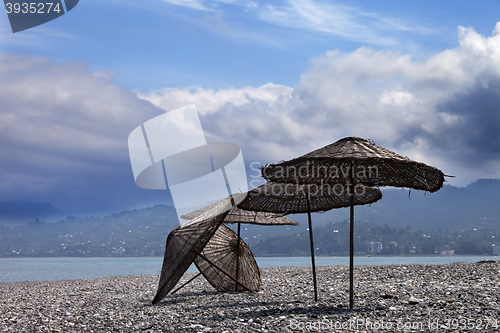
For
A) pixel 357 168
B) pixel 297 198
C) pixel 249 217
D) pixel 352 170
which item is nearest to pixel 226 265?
pixel 249 217

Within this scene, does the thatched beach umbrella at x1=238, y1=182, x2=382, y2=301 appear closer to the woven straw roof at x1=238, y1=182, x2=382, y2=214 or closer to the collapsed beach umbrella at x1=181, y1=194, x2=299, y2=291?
the woven straw roof at x1=238, y1=182, x2=382, y2=214

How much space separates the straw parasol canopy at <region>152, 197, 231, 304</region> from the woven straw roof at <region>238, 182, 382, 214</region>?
122 centimetres

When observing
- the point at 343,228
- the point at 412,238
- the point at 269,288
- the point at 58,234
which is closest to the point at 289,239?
the point at 343,228

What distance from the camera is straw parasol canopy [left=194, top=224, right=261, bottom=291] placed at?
10.4m

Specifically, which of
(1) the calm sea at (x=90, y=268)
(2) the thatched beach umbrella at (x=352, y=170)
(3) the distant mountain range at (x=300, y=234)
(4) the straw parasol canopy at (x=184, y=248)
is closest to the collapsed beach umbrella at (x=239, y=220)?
(4) the straw parasol canopy at (x=184, y=248)

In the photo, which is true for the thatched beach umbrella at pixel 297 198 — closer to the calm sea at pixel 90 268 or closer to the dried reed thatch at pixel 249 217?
the dried reed thatch at pixel 249 217

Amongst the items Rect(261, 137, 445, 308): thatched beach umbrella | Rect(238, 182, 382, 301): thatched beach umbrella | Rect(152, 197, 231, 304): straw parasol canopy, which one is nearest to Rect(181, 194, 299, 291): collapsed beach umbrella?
Rect(238, 182, 382, 301): thatched beach umbrella

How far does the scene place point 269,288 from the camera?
1070 centimetres

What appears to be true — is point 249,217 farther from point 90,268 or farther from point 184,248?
point 90,268

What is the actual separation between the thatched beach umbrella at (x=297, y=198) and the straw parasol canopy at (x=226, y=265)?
2050 millimetres

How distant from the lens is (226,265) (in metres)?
10.4

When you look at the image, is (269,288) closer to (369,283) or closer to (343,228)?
(369,283)

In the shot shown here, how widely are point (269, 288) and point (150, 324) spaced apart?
4.91 meters

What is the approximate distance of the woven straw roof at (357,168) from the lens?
20.1ft
